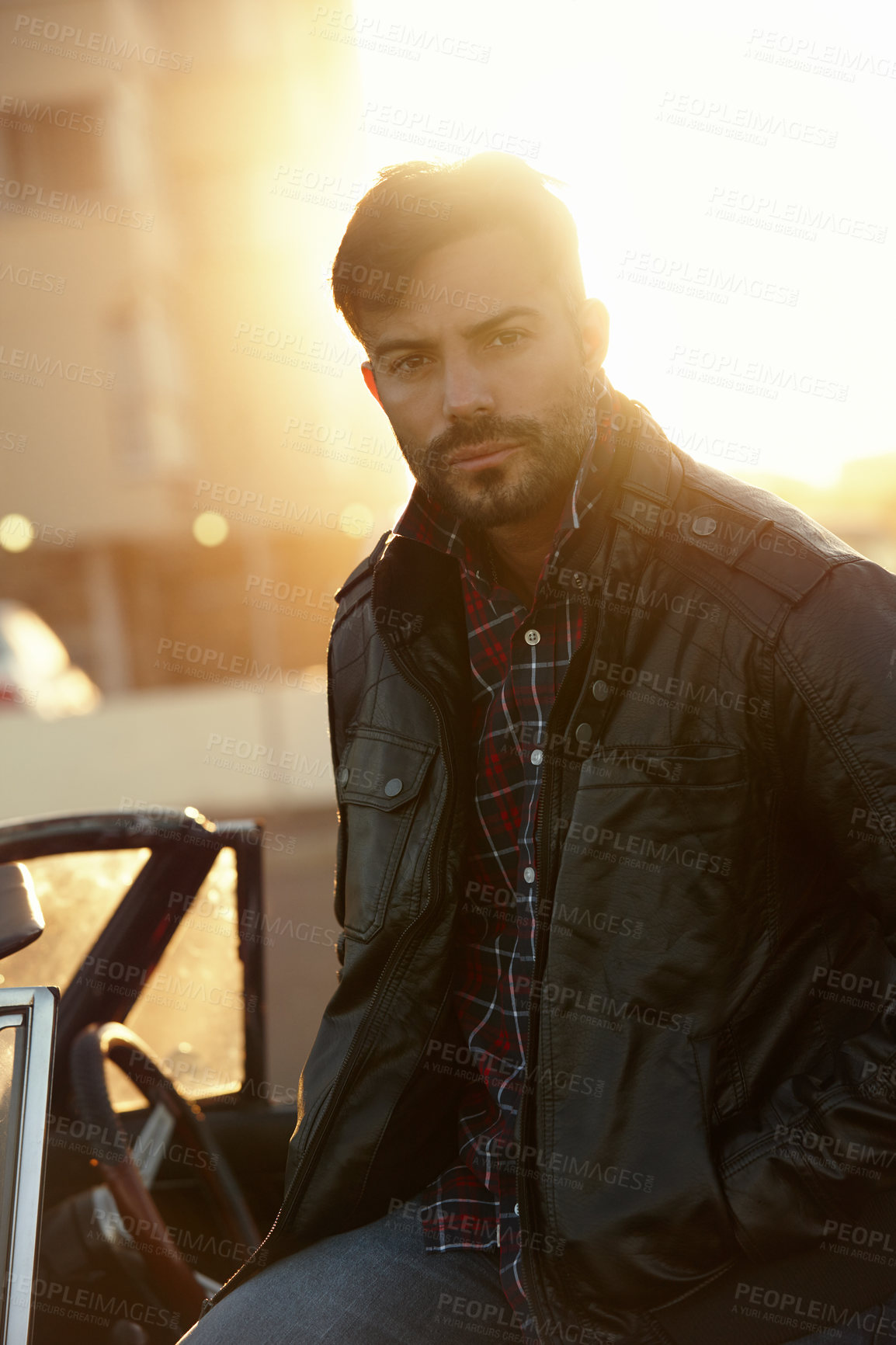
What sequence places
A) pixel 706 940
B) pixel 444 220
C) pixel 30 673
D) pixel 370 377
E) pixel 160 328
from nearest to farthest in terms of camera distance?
1. pixel 706 940
2. pixel 444 220
3. pixel 370 377
4. pixel 30 673
5. pixel 160 328

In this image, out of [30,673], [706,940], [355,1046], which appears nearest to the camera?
[706,940]

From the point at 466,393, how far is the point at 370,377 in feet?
1.29

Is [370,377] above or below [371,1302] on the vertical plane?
above

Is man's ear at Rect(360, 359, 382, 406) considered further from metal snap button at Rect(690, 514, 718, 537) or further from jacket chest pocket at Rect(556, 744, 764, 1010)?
jacket chest pocket at Rect(556, 744, 764, 1010)

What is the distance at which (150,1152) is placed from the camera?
88.0 inches

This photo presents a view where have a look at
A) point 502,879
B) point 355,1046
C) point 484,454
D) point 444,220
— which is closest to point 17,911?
point 355,1046

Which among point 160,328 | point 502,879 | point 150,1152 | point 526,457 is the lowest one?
point 150,1152

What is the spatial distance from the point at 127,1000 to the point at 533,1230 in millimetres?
1198

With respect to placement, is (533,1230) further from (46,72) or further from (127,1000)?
(46,72)

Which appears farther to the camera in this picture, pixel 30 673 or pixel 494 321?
pixel 30 673

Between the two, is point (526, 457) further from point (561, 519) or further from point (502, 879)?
point (502, 879)

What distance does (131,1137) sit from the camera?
2.24m

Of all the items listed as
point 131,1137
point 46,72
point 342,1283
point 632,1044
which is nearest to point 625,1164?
point 632,1044

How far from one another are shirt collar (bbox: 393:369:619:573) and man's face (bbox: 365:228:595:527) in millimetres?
53
